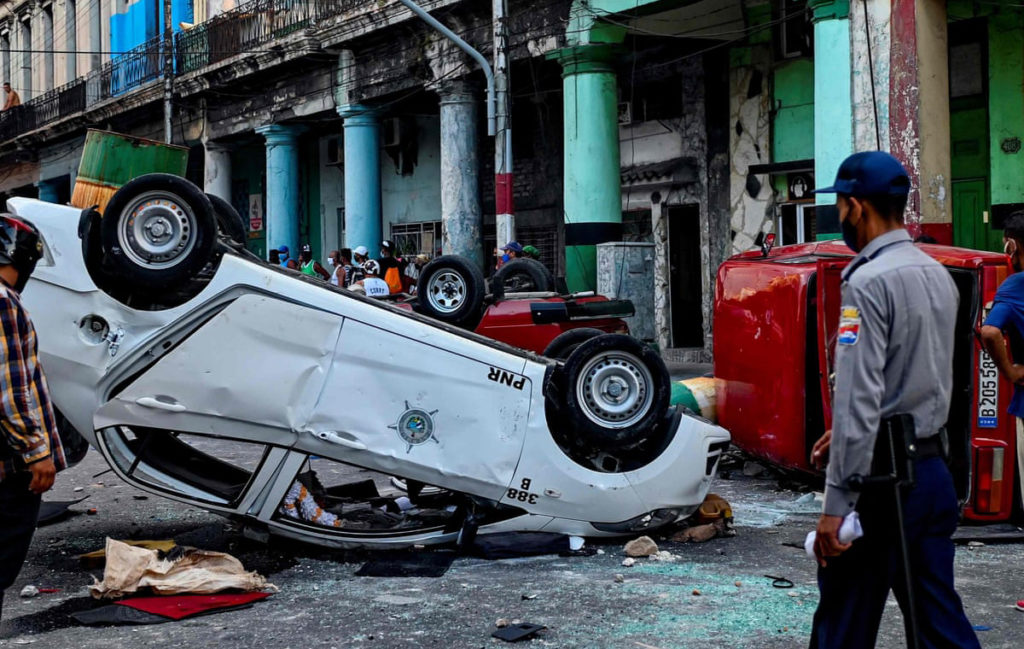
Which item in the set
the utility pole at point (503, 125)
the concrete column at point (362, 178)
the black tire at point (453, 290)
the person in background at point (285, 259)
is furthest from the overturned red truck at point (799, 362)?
the person in background at point (285, 259)

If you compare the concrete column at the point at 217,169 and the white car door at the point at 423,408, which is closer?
the white car door at the point at 423,408

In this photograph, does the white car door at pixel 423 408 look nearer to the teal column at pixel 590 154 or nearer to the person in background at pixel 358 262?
the teal column at pixel 590 154

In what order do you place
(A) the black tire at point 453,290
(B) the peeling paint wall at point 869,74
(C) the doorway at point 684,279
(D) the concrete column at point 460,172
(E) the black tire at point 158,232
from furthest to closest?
(D) the concrete column at point 460,172
(C) the doorway at point 684,279
(B) the peeling paint wall at point 869,74
(A) the black tire at point 453,290
(E) the black tire at point 158,232

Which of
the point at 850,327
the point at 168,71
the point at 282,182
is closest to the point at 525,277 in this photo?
the point at 850,327

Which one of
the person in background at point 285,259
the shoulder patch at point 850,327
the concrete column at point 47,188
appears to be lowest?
the shoulder patch at point 850,327

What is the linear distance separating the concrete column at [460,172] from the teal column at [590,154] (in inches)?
110

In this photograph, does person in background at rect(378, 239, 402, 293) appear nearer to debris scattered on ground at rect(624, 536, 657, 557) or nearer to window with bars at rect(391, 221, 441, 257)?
window with bars at rect(391, 221, 441, 257)

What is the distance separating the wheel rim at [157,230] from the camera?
5602 mm

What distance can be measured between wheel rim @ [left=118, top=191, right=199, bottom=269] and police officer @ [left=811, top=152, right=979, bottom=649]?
3548 mm

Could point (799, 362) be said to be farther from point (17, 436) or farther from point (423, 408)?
point (17, 436)

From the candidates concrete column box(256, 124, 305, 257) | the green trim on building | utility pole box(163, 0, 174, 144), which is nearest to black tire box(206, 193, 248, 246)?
the green trim on building

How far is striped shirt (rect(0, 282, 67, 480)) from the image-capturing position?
379 centimetres

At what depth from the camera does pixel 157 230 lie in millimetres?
5625

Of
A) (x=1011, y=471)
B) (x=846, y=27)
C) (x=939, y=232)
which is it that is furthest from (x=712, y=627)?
(x=846, y=27)
